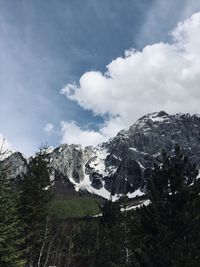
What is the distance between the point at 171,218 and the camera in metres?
27.1

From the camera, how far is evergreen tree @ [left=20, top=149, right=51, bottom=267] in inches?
1495

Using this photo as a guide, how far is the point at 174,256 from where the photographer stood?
2481 cm

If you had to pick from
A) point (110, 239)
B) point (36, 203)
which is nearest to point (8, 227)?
point (36, 203)

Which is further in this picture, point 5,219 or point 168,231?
point 5,219

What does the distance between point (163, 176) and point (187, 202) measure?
105 inches

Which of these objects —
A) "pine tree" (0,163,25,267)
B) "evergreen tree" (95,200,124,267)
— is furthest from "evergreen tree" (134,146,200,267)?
"evergreen tree" (95,200,124,267)

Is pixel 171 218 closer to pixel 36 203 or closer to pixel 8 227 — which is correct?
pixel 8 227

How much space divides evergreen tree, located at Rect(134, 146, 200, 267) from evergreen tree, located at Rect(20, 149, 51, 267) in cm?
1343

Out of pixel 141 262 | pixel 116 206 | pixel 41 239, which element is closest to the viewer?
pixel 141 262

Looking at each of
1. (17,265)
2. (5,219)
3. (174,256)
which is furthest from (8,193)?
(174,256)

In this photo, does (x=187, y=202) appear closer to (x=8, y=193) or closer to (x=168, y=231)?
(x=168, y=231)

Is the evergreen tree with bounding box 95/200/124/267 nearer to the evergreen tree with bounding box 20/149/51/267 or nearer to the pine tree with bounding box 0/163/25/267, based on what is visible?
the evergreen tree with bounding box 20/149/51/267

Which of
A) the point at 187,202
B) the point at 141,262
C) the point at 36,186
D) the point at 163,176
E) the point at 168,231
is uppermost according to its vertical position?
the point at 36,186

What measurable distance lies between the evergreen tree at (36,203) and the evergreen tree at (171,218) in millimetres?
13434
